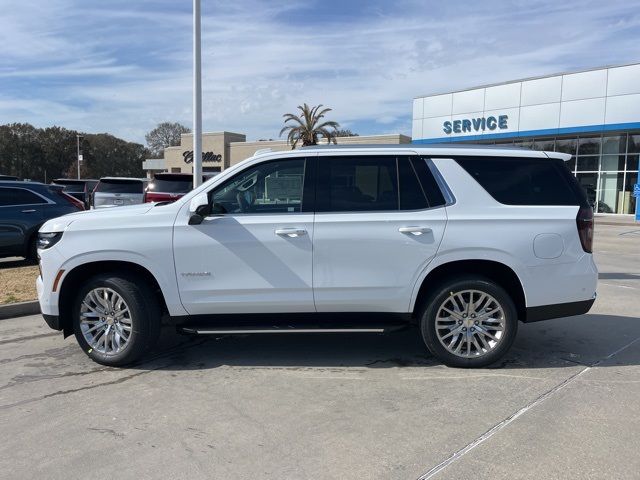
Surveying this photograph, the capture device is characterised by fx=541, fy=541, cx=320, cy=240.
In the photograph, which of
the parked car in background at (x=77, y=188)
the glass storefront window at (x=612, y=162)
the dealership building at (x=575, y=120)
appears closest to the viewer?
the parked car in background at (x=77, y=188)

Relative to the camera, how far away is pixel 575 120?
94.8ft

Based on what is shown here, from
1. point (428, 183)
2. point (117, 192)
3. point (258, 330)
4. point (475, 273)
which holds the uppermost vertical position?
point (428, 183)

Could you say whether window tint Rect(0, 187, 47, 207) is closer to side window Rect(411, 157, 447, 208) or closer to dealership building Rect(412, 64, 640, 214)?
side window Rect(411, 157, 447, 208)

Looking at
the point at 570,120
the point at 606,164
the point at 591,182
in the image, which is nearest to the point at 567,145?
the point at 606,164

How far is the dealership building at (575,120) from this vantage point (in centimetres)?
2758

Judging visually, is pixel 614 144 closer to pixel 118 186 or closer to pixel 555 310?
pixel 118 186

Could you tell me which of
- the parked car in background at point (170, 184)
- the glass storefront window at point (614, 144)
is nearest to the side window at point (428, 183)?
the parked car in background at point (170, 184)

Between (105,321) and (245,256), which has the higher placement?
(245,256)

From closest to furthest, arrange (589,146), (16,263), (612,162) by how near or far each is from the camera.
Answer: (16,263)
(612,162)
(589,146)

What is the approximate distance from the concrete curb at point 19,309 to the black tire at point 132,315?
8.85ft

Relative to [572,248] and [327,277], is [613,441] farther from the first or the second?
[327,277]

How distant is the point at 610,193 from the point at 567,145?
3620mm

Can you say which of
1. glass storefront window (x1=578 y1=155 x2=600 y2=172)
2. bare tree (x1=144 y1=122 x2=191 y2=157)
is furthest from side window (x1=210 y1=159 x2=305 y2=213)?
bare tree (x1=144 y1=122 x2=191 y2=157)

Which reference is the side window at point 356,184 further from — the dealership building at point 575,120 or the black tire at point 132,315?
the dealership building at point 575,120
